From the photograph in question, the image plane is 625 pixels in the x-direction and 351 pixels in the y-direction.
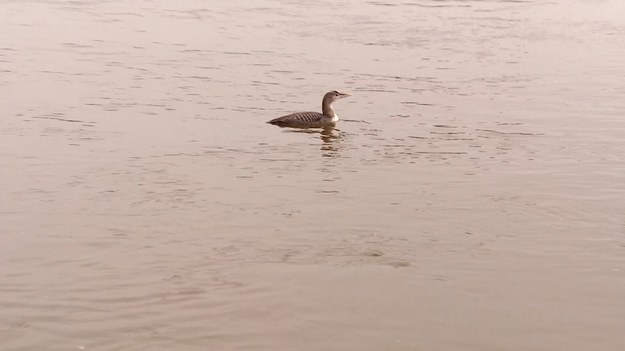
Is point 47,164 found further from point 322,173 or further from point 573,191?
point 573,191

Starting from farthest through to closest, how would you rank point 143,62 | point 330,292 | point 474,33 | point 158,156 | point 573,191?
point 474,33 → point 143,62 → point 158,156 → point 573,191 → point 330,292

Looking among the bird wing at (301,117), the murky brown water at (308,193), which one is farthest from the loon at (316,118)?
the murky brown water at (308,193)

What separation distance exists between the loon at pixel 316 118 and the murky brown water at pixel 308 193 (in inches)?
12.2

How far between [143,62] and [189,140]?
604cm

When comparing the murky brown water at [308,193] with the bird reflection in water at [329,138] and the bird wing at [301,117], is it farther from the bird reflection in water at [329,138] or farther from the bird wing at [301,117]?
the bird wing at [301,117]

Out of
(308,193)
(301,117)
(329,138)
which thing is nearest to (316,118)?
(301,117)

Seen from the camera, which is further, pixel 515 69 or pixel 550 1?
pixel 550 1

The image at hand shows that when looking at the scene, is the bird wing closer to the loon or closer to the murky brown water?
the loon

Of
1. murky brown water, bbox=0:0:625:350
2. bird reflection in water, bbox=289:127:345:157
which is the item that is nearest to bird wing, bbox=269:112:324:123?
bird reflection in water, bbox=289:127:345:157

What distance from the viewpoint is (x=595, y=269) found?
9664mm

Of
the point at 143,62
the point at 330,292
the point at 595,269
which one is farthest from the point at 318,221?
the point at 143,62

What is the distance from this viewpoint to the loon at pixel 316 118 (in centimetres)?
1571

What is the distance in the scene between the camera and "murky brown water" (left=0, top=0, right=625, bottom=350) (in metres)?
8.34

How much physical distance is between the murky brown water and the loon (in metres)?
0.31
